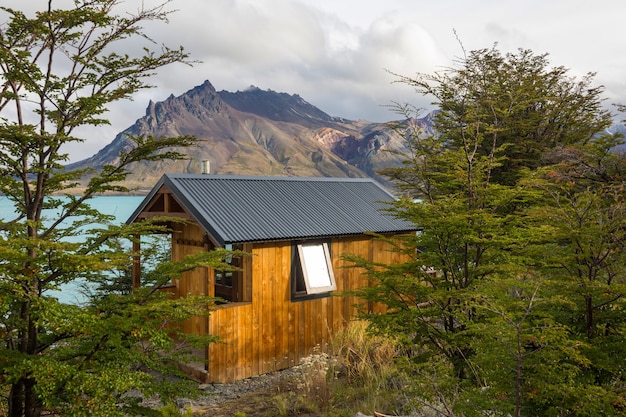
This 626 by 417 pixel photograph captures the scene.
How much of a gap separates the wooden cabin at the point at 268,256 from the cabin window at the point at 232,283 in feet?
0.12

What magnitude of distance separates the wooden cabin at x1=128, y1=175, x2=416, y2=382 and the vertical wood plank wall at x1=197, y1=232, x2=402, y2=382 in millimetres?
20

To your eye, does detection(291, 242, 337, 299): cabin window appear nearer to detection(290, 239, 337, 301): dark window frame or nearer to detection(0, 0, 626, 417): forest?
detection(290, 239, 337, 301): dark window frame

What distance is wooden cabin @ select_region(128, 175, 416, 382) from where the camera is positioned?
9477 millimetres

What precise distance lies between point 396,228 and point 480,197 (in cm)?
519

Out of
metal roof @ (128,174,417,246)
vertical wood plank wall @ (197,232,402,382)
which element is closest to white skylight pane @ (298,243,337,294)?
vertical wood plank wall @ (197,232,402,382)

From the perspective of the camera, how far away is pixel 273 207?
11.0m

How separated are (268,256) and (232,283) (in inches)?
79.6

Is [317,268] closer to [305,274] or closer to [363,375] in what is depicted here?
[305,274]

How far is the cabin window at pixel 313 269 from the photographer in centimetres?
1043

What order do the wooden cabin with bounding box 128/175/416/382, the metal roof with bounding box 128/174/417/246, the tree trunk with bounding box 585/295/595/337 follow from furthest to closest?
the metal roof with bounding box 128/174/417/246 < the wooden cabin with bounding box 128/175/416/382 < the tree trunk with bounding box 585/295/595/337

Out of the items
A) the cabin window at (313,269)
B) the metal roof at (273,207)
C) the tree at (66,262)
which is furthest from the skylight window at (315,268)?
the tree at (66,262)

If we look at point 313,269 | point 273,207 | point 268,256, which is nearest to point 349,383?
point 313,269

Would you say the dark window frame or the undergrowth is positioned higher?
the dark window frame

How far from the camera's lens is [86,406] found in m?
4.24
